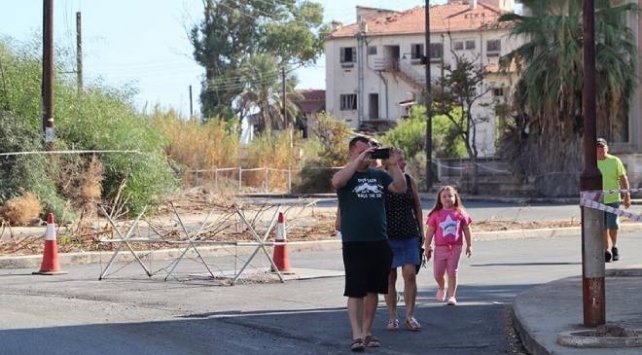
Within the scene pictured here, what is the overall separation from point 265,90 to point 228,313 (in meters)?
75.9

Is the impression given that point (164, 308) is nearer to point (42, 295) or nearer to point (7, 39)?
point (42, 295)

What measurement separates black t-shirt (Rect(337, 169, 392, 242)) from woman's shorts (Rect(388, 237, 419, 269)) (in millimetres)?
1244

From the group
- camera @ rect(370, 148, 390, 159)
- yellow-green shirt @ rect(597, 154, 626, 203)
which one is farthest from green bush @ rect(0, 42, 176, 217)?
camera @ rect(370, 148, 390, 159)

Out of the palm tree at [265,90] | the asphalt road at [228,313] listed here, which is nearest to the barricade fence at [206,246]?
the asphalt road at [228,313]

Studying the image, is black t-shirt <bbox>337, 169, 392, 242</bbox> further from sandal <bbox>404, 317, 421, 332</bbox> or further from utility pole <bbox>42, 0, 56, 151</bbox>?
utility pole <bbox>42, 0, 56, 151</bbox>

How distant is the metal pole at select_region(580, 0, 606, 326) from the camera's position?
1004 cm

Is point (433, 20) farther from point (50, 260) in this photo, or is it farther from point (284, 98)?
point (50, 260)

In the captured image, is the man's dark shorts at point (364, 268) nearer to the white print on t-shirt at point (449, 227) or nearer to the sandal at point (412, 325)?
the sandal at point (412, 325)

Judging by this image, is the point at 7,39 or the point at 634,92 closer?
the point at 7,39

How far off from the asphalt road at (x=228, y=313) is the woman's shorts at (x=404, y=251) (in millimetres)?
685

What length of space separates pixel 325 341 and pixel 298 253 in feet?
33.8

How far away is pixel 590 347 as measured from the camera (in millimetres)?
9289

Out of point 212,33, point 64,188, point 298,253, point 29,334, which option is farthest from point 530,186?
point 212,33

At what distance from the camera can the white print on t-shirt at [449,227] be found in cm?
1286
